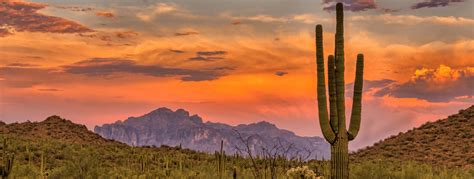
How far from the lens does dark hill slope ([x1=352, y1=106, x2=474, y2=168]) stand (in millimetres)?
42844

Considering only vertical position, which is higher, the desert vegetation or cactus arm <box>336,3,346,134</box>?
cactus arm <box>336,3,346,134</box>

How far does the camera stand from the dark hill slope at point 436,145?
141ft

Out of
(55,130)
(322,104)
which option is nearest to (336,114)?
(322,104)

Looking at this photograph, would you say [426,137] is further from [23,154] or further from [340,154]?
[340,154]

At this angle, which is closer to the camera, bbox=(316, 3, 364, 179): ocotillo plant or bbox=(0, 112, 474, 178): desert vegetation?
bbox=(316, 3, 364, 179): ocotillo plant

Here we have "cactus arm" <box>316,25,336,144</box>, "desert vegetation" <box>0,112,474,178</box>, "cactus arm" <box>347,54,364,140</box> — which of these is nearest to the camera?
"cactus arm" <box>316,25,336,144</box>

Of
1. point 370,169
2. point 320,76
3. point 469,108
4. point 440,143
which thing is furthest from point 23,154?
point 469,108

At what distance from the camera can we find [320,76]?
44.6ft

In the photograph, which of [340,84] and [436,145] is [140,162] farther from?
[436,145]

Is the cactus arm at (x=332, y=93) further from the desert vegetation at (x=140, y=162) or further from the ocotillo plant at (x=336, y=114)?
the desert vegetation at (x=140, y=162)

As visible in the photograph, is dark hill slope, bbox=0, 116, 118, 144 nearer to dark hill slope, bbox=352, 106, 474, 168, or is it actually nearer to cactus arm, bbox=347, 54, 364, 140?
dark hill slope, bbox=352, 106, 474, 168

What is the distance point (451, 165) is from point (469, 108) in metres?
22.4

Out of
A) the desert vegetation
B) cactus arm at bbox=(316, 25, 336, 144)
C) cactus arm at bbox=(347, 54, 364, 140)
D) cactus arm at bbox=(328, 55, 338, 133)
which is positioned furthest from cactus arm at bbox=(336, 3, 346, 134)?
the desert vegetation

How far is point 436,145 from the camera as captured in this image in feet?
157
